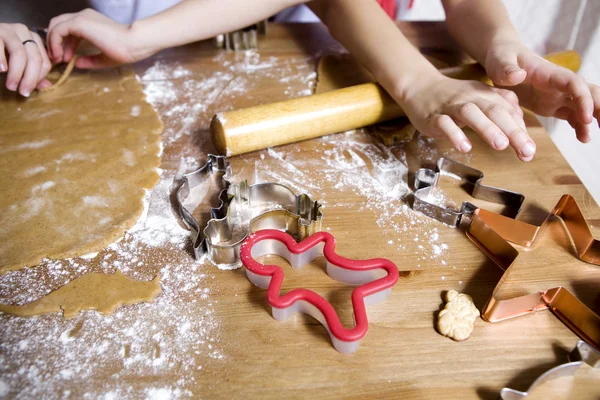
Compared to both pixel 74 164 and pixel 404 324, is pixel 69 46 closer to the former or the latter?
pixel 74 164

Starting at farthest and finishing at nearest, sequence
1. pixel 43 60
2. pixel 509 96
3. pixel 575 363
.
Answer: pixel 43 60 < pixel 509 96 < pixel 575 363

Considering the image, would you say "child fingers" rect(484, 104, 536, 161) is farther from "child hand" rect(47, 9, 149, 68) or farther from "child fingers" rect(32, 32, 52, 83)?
"child fingers" rect(32, 32, 52, 83)

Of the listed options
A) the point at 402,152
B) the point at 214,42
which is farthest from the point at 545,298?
the point at 214,42

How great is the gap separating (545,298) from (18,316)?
0.77 m

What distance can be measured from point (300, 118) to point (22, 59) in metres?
0.62

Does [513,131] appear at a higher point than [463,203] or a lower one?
higher

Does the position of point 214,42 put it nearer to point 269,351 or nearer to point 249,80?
point 249,80

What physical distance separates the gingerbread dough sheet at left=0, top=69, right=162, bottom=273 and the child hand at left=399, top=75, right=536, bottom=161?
21.0 inches

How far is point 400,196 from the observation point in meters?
0.88

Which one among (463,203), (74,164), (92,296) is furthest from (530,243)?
(74,164)

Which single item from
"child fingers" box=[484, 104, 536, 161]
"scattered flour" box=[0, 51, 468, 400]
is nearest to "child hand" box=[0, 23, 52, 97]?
"scattered flour" box=[0, 51, 468, 400]

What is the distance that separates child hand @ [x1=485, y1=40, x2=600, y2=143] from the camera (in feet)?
2.72

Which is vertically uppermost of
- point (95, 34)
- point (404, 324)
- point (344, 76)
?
point (95, 34)

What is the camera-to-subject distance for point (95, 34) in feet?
3.33
